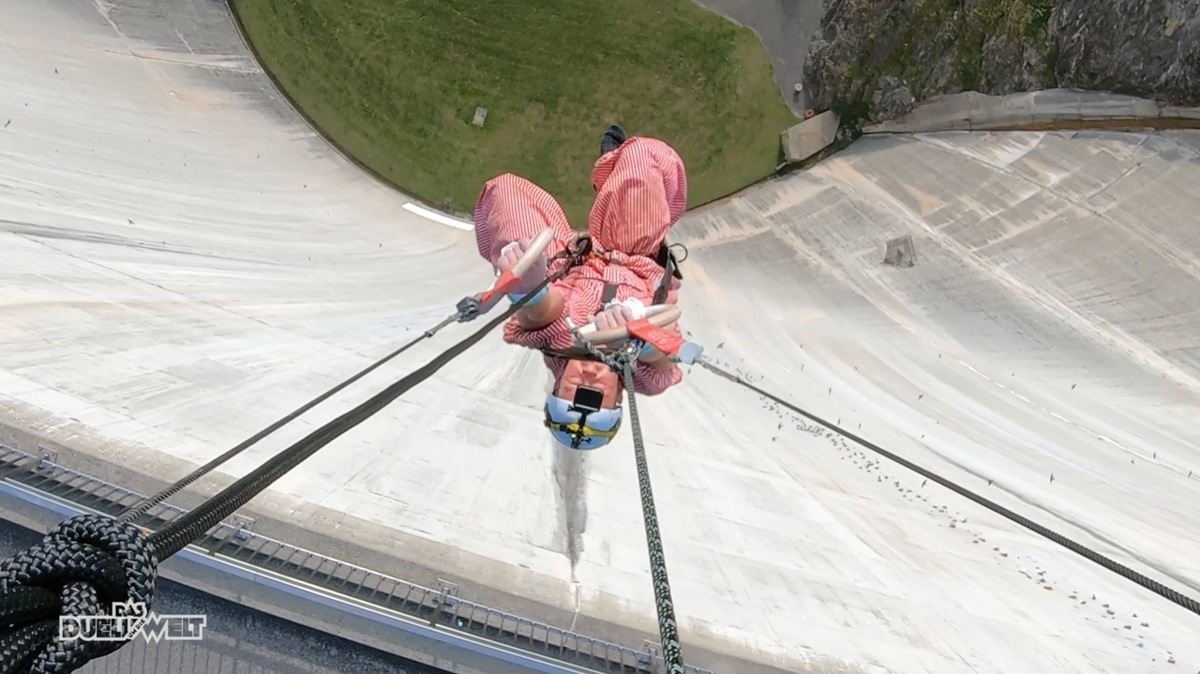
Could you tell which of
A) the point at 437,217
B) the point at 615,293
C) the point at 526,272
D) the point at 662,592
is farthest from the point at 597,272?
the point at 437,217

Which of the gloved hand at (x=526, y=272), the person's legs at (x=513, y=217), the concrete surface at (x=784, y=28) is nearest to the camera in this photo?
the gloved hand at (x=526, y=272)

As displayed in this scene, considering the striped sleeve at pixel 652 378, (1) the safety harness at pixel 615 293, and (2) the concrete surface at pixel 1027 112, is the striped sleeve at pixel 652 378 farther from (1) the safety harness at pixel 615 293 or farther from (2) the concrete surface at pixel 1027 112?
(2) the concrete surface at pixel 1027 112

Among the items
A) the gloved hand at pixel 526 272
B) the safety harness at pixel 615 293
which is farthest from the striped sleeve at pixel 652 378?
the gloved hand at pixel 526 272

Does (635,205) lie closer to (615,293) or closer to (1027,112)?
(615,293)

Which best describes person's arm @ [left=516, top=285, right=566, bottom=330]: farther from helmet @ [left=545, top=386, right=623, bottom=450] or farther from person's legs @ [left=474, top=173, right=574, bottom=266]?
person's legs @ [left=474, top=173, right=574, bottom=266]

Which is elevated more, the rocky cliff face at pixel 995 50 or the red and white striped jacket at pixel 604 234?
the rocky cliff face at pixel 995 50

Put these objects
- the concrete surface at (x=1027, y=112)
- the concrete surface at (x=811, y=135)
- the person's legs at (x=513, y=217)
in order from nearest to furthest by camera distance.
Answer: the person's legs at (x=513, y=217), the concrete surface at (x=1027, y=112), the concrete surface at (x=811, y=135)

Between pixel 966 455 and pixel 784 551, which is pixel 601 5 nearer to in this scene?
pixel 966 455

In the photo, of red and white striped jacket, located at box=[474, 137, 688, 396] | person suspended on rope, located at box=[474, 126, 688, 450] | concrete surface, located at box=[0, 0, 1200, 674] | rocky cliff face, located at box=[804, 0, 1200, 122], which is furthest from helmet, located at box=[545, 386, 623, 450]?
rocky cliff face, located at box=[804, 0, 1200, 122]
